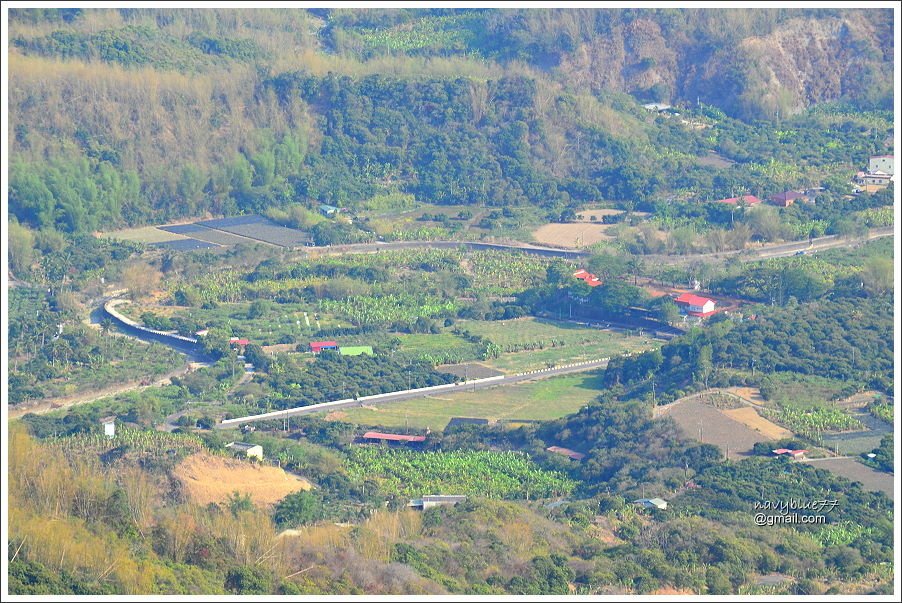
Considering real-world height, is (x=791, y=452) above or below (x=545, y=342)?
above

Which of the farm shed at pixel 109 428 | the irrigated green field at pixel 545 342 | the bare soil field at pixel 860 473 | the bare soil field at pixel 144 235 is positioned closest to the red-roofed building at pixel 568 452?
the bare soil field at pixel 860 473

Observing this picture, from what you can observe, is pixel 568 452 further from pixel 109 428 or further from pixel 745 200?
pixel 745 200

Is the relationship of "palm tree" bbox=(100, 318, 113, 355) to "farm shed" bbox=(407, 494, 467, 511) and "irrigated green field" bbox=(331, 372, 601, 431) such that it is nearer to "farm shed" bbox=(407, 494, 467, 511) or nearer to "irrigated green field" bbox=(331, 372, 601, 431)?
"irrigated green field" bbox=(331, 372, 601, 431)

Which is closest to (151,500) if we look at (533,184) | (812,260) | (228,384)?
(228,384)

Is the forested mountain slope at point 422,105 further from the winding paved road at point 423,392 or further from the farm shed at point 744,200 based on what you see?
the winding paved road at point 423,392

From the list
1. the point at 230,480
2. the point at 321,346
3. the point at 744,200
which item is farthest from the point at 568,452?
the point at 744,200

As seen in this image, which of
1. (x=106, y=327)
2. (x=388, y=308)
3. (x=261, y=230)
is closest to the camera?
(x=106, y=327)
